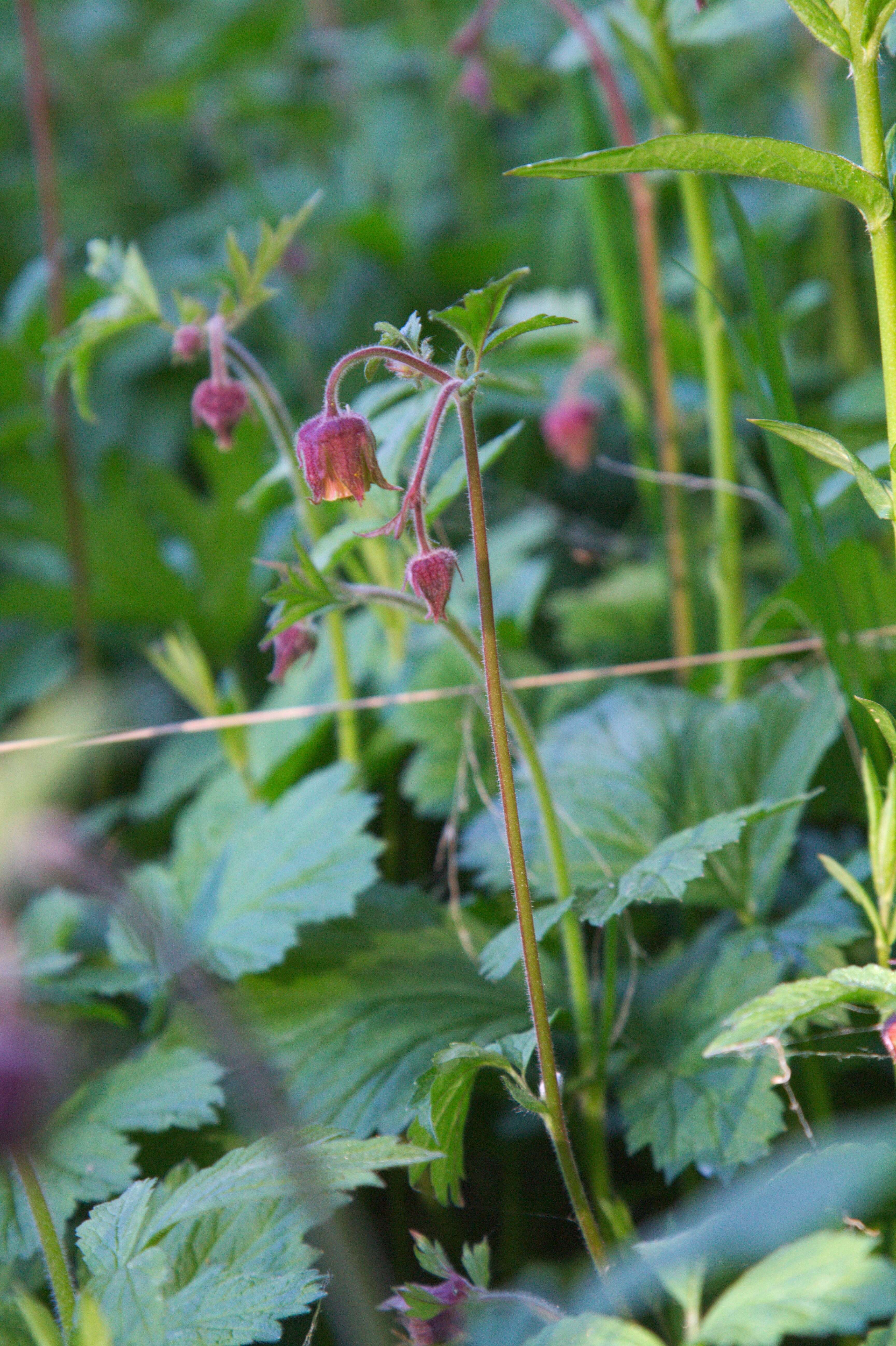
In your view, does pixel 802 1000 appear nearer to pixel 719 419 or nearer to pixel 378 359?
pixel 378 359

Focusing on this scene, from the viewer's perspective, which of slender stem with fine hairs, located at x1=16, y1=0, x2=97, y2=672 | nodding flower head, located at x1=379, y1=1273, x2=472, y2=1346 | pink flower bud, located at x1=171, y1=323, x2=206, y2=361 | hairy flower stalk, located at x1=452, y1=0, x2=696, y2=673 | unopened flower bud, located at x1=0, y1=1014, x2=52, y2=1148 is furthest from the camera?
slender stem with fine hairs, located at x1=16, y1=0, x2=97, y2=672

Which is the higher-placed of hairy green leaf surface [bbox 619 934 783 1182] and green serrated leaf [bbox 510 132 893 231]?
green serrated leaf [bbox 510 132 893 231]

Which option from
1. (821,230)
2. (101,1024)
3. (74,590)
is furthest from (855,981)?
(821,230)

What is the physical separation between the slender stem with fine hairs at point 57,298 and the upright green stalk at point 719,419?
898 mm

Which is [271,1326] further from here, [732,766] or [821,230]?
[821,230]

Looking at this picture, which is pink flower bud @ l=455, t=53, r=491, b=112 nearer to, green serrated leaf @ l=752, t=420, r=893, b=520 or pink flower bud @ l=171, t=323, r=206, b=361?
pink flower bud @ l=171, t=323, r=206, b=361

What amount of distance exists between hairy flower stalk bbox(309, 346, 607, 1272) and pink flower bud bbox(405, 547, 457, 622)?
0.09ft

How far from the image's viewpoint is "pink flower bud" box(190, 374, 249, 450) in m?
0.97


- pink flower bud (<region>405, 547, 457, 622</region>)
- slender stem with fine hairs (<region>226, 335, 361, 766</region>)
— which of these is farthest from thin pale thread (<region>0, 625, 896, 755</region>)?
pink flower bud (<region>405, 547, 457, 622</region>)

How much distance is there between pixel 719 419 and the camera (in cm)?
124

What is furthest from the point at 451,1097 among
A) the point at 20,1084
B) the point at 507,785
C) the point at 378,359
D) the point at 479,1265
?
the point at 378,359

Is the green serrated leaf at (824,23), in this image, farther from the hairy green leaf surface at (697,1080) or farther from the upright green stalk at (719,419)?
the hairy green leaf surface at (697,1080)

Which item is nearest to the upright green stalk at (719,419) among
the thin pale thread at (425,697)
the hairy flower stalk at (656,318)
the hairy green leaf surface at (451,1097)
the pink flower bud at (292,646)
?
the thin pale thread at (425,697)

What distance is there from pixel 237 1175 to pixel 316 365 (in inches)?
73.2
